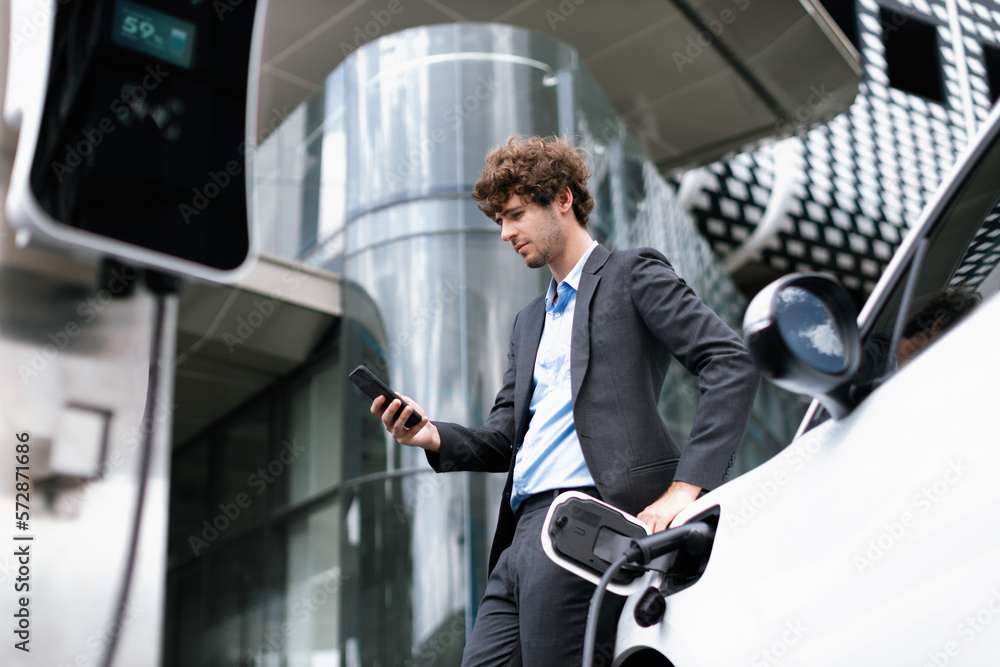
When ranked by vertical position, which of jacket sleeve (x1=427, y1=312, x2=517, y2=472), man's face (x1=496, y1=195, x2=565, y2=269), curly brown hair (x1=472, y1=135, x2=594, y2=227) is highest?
curly brown hair (x1=472, y1=135, x2=594, y2=227)

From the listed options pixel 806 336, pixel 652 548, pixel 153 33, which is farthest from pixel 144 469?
pixel 652 548

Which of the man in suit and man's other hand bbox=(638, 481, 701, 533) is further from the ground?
the man in suit

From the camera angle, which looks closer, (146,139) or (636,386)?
(146,139)

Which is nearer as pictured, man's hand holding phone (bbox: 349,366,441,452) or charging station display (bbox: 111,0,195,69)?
charging station display (bbox: 111,0,195,69)

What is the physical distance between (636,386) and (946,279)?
634 millimetres

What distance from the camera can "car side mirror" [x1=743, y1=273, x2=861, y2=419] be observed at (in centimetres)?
96

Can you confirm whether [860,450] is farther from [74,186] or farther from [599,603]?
[74,186]

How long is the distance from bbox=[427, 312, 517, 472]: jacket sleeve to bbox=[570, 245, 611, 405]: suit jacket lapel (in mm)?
253

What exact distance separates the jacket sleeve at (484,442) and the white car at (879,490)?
25.8 inches

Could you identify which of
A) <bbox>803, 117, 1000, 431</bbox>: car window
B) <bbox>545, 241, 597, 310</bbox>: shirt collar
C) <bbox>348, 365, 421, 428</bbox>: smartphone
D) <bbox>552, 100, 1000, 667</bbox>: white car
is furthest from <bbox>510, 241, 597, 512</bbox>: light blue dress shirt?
<bbox>803, 117, 1000, 431</bbox>: car window

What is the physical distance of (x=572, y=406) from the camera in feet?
5.55

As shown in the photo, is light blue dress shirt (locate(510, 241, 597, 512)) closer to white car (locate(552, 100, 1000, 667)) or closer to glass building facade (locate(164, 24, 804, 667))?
white car (locate(552, 100, 1000, 667))

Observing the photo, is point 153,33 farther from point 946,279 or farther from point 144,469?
point 946,279

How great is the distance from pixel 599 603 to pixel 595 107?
612 cm
